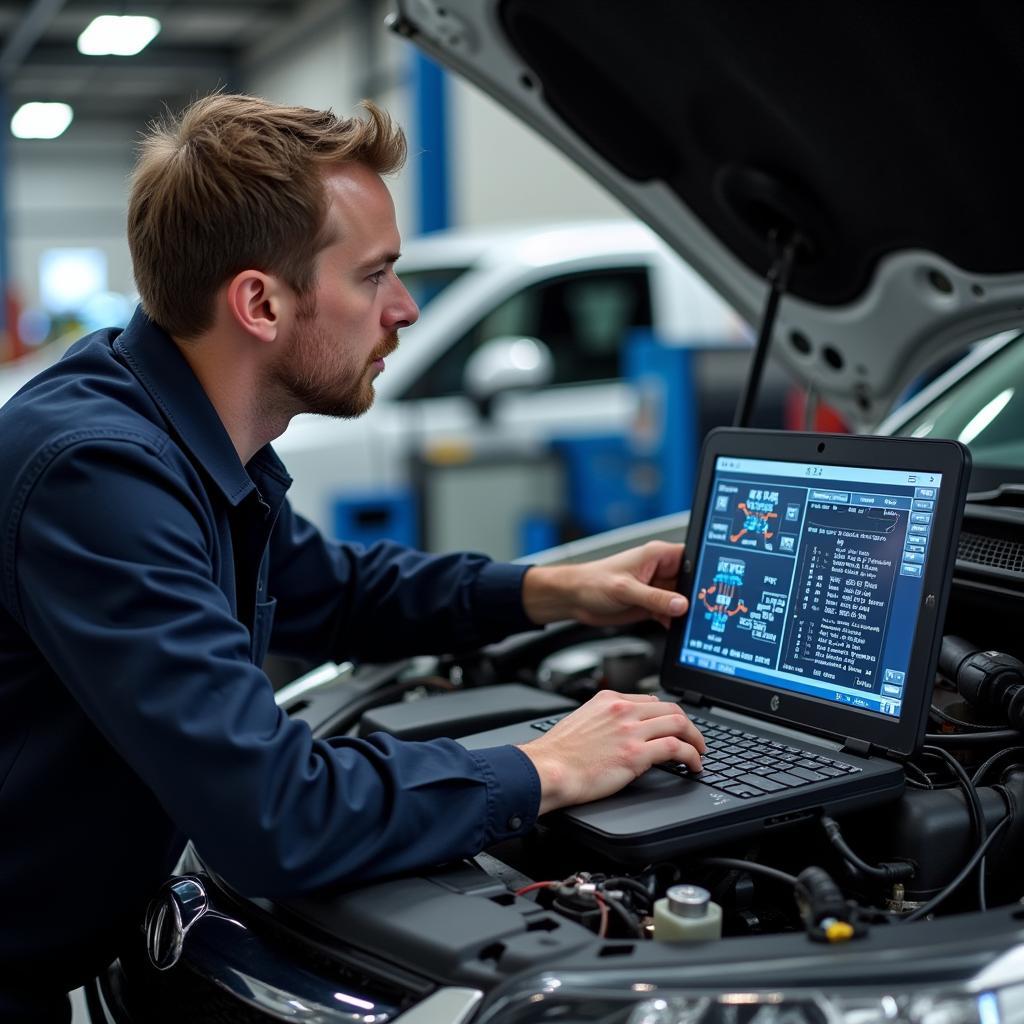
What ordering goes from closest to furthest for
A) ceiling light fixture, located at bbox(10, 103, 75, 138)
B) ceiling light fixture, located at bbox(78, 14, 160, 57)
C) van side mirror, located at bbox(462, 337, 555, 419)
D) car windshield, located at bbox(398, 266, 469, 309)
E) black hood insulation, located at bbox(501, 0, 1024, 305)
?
black hood insulation, located at bbox(501, 0, 1024, 305)
van side mirror, located at bbox(462, 337, 555, 419)
car windshield, located at bbox(398, 266, 469, 309)
ceiling light fixture, located at bbox(78, 14, 160, 57)
ceiling light fixture, located at bbox(10, 103, 75, 138)

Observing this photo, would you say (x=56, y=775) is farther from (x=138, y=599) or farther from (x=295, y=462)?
(x=295, y=462)

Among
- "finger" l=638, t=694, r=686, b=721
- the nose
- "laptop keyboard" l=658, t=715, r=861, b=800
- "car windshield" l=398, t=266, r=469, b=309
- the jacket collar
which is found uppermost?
"car windshield" l=398, t=266, r=469, b=309

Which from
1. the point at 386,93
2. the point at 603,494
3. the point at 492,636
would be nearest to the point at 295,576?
the point at 492,636

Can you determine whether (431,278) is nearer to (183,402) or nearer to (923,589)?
(183,402)

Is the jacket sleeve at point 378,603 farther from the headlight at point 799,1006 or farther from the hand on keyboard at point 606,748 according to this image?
the headlight at point 799,1006

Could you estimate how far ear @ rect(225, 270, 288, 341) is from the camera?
150 cm

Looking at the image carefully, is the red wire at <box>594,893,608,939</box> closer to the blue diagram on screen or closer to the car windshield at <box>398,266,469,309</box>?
the blue diagram on screen

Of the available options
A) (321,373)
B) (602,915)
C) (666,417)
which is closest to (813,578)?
(602,915)

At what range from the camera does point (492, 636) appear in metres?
2.07

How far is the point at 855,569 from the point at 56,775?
36.5 inches

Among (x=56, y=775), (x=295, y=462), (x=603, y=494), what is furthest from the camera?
(x=603, y=494)

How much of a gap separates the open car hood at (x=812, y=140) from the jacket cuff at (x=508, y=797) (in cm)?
103

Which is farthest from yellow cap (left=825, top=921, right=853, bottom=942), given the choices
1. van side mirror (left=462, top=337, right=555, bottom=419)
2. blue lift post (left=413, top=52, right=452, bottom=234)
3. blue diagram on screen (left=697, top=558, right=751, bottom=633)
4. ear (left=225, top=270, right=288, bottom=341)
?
blue lift post (left=413, top=52, right=452, bottom=234)

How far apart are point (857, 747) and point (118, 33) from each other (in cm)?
1220
